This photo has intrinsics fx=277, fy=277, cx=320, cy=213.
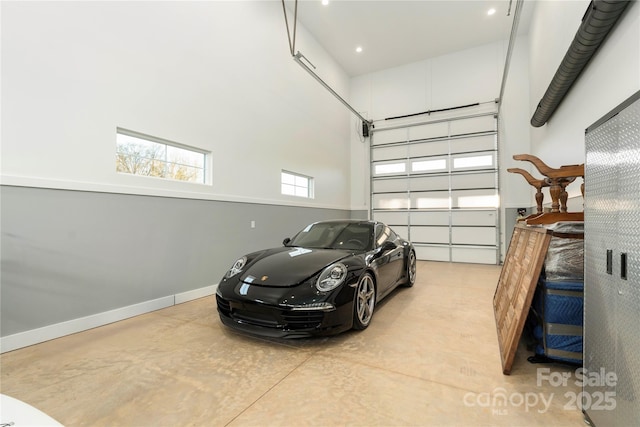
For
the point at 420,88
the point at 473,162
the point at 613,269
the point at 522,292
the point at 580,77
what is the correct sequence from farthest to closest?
the point at 420,88 < the point at 473,162 < the point at 580,77 < the point at 522,292 < the point at 613,269

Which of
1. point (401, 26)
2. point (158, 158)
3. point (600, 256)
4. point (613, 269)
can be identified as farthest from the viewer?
point (401, 26)

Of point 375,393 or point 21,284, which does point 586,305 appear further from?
point 21,284

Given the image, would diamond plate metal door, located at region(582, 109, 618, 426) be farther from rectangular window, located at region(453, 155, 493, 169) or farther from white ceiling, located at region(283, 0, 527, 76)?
rectangular window, located at region(453, 155, 493, 169)

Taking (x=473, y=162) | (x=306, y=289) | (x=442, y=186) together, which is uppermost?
(x=473, y=162)

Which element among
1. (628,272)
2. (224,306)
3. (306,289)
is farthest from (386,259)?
(628,272)

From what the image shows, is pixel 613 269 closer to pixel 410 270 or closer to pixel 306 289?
pixel 306 289

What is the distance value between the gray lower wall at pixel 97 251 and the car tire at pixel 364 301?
2485 mm

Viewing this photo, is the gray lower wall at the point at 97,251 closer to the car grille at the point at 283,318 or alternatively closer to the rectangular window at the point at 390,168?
the car grille at the point at 283,318

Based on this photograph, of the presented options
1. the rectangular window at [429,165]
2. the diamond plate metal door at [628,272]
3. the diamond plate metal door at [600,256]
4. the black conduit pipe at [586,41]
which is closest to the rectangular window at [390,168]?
the rectangular window at [429,165]

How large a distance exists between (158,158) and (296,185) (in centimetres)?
323

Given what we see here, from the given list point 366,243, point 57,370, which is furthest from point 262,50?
point 57,370

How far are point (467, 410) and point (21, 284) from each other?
350 cm

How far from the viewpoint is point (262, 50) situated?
5.27 metres

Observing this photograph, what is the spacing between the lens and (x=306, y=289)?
233cm
